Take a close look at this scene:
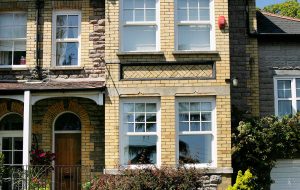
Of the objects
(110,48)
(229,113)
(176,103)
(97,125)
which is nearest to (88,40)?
(110,48)

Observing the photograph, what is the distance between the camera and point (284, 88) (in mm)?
16734

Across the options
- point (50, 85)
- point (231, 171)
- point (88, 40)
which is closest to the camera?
point (231, 171)

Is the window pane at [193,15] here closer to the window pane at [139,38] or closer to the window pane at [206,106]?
the window pane at [139,38]

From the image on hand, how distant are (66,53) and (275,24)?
24.5 feet

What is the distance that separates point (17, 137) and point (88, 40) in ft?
13.1

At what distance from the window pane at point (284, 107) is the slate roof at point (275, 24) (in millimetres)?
2403

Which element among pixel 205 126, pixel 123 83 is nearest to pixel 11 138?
pixel 123 83

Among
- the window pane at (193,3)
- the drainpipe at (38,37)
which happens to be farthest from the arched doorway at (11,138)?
the window pane at (193,3)

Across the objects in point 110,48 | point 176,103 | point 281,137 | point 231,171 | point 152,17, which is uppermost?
point 152,17

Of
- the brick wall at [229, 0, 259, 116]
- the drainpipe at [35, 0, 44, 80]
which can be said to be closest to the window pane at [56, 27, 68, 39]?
the drainpipe at [35, 0, 44, 80]

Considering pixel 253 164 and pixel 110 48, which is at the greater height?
pixel 110 48

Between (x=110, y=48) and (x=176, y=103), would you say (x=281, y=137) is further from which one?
(x=110, y=48)

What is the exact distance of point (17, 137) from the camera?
16391 millimetres

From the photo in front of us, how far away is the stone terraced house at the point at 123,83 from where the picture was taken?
14625 millimetres
